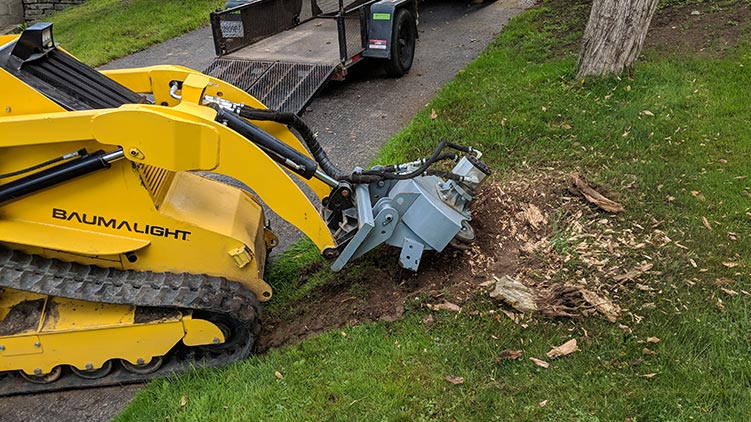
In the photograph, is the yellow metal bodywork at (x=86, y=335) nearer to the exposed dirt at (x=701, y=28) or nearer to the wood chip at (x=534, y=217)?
the wood chip at (x=534, y=217)

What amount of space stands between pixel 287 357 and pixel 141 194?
1.30 m

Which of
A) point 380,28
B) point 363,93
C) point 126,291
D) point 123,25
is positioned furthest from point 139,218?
point 123,25

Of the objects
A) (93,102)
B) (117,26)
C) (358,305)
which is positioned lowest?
(117,26)

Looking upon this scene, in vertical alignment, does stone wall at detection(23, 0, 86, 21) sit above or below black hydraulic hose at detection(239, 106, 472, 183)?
below

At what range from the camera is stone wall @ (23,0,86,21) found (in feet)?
59.6

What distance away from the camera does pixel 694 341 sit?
3496 mm

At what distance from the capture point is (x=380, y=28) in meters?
8.48

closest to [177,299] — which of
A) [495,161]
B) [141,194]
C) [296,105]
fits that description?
[141,194]

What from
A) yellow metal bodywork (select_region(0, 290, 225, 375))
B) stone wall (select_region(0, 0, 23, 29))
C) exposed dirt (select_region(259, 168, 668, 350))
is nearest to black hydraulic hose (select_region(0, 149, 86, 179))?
yellow metal bodywork (select_region(0, 290, 225, 375))

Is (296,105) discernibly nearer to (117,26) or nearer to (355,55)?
(355,55)

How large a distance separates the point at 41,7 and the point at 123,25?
7.02 m

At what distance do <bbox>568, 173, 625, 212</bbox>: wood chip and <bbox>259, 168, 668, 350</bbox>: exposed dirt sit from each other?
2.0 inches

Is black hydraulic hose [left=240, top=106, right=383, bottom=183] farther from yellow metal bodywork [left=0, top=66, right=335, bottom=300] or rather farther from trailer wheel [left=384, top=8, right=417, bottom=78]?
trailer wheel [left=384, top=8, right=417, bottom=78]

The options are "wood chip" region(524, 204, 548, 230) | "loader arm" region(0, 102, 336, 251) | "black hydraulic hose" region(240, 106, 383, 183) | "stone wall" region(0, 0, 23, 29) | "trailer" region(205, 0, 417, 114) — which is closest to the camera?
"loader arm" region(0, 102, 336, 251)
